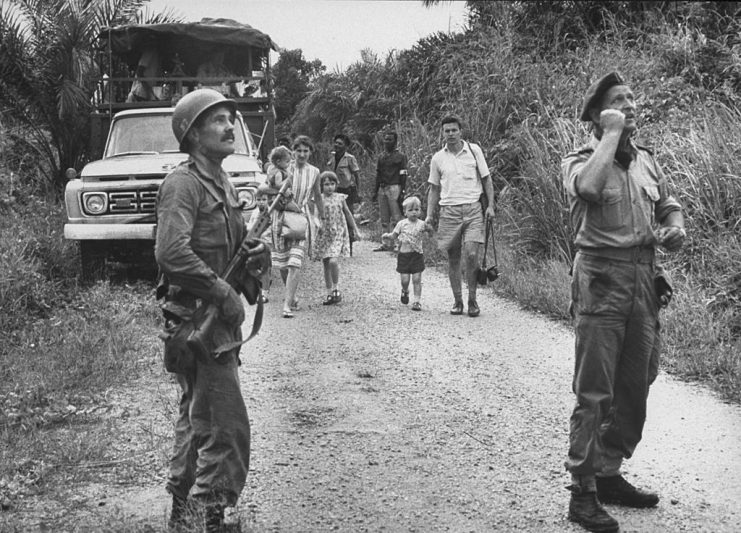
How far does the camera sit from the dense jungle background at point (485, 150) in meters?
7.56

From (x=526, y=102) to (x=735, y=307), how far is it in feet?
29.2

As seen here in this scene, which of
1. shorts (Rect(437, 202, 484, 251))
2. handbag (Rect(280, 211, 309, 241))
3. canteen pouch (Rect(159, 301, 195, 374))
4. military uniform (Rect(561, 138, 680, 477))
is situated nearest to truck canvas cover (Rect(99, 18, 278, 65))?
handbag (Rect(280, 211, 309, 241))

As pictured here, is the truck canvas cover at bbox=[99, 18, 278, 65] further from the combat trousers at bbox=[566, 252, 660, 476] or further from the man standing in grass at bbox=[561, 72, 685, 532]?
the combat trousers at bbox=[566, 252, 660, 476]

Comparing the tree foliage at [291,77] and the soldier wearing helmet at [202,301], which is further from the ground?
the tree foliage at [291,77]

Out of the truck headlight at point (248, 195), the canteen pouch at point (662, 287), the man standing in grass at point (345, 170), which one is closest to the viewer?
the canteen pouch at point (662, 287)

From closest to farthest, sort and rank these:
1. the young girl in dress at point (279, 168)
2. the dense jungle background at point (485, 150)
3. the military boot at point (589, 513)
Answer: the military boot at point (589, 513) → the dense jungle background at point (485, 150) → the young girl in dress at point (279, 168)

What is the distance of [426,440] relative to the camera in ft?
19.3

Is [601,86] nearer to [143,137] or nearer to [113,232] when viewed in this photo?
[113,232]

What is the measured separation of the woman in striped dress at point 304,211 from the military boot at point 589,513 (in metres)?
5.73

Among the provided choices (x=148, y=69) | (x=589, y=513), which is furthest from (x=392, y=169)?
(x=589, y=513)

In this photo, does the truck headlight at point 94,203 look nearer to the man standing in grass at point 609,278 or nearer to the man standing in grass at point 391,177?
the man standing in grass at point 391,177

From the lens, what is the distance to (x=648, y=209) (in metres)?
4.62

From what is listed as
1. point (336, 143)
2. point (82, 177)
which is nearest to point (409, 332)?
point (82, 177)

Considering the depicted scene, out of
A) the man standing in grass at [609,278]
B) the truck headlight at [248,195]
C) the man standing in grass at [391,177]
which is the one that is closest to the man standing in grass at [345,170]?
the man standing in grass at [391,177]
